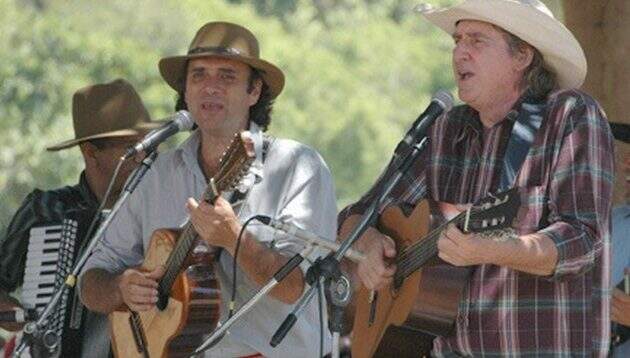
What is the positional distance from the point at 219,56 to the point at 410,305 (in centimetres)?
159

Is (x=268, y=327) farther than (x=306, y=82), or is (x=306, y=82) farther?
(x=306, y=82)

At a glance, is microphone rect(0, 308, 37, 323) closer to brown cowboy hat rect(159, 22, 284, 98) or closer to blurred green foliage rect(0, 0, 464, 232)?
brown cowboy hat rect(159, 22, 284, 98)

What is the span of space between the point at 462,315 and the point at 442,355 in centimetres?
17

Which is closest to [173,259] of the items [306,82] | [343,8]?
[306,82]

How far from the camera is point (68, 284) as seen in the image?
7141mm

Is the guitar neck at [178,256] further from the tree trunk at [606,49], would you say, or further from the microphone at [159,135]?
the tree trunk at [606,49]

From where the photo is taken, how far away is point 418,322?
5.97 metres

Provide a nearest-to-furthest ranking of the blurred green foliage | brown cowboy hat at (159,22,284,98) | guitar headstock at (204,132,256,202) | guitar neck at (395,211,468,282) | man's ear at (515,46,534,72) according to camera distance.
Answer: guitar neck at (395,211,468,282) < man's ear at (515,46,534,72) < guitar headstock at (204,132,256,202) < brown cowboy hat at (159,22,284,98) < the blurred green foliage

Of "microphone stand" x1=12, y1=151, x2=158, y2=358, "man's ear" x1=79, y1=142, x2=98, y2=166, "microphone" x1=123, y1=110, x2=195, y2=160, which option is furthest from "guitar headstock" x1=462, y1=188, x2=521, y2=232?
"man's ear" x1=79, y1=142, x2=98, y2=166

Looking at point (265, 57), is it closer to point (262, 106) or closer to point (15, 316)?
point (15, 316)

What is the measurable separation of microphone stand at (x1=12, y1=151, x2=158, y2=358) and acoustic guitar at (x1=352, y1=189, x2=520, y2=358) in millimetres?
1090

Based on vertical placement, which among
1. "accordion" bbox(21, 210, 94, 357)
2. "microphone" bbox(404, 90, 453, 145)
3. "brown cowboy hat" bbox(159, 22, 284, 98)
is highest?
"microphone" bbox(404, 90, 453, 145)

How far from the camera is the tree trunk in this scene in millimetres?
8234

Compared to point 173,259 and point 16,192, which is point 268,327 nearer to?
point 173,259
